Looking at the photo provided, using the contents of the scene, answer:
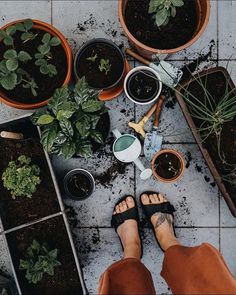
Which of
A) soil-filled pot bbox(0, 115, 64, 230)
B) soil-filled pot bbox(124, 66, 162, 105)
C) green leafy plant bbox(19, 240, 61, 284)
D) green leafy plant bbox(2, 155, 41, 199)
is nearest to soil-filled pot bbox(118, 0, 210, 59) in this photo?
soil-filled pot bbox(124, 66, 162, 105)

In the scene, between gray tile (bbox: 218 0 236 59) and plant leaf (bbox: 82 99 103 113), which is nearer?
plant leaf (bbox: 82 99 103 113)

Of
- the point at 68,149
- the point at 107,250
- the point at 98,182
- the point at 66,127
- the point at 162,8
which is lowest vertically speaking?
the point at 107,250

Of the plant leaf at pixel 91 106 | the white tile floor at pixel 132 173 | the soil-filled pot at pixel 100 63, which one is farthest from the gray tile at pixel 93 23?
the plant leaf at pixel 91 106

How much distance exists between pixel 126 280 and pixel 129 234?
400 millimetres

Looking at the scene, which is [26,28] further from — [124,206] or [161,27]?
[124,206]

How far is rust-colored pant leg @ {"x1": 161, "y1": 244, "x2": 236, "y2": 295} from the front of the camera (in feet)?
6.04

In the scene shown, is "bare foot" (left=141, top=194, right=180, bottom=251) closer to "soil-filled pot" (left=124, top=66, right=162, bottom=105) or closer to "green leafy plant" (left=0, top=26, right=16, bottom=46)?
"soil-filled pot" (left=124, top=66, right=162, bottom=105)

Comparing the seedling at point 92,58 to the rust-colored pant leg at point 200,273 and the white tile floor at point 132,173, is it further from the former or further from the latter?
the rust-colored pant leg at point 200,273

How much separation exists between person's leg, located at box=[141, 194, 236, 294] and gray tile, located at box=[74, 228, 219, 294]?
13 centimetres

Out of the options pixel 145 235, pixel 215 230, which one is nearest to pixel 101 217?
pixel 145 235

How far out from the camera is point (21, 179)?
2166mm

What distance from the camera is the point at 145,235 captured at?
2.53 meters

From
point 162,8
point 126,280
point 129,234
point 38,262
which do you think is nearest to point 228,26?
point 162,8

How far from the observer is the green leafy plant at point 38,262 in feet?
7.21
